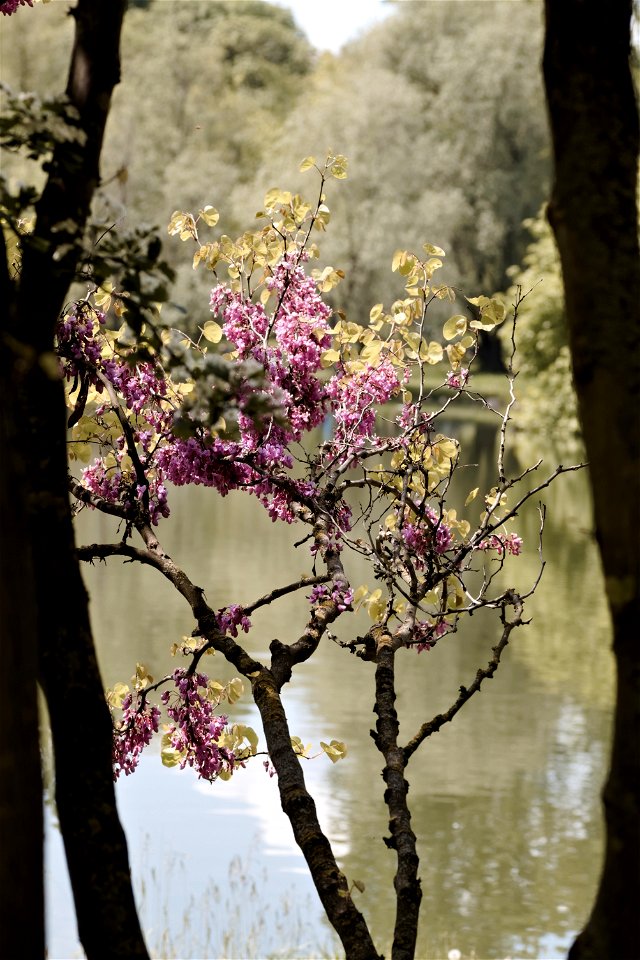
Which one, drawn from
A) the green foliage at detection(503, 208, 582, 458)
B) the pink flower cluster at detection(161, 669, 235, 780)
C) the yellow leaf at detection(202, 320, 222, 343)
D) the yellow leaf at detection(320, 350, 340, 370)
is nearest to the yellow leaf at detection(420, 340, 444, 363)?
the yellow leaf at detection(320, 350, 340, 370)

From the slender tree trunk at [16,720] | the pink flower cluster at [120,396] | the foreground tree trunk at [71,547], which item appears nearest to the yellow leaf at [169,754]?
the pink flower cluster at [120,396]

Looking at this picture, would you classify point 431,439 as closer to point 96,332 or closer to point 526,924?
point 96,332

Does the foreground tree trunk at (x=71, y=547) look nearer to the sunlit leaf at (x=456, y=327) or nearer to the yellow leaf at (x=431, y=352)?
the sunlit leaf at (x=456, y=327)

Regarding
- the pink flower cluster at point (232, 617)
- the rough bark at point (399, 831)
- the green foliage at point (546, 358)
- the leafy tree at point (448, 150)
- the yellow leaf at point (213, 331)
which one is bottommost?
the rough bark at point (399, 831)

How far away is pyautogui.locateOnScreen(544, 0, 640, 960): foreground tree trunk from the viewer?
6.89 ft

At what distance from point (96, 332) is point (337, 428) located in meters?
0.91

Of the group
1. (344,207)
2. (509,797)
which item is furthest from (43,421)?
(344,207)

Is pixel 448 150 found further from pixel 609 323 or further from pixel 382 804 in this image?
pixel 609 323

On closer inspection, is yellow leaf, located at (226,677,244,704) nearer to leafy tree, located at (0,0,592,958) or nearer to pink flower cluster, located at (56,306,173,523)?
leafy tree, located at (0,0,592,958)

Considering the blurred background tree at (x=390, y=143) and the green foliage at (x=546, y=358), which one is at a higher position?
the blurred background tree at (x=390, y=143)

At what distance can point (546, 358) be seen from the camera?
131 ft

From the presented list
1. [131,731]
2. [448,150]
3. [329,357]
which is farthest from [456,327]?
[448,150]

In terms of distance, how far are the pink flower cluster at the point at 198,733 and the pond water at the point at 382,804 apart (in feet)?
12.5

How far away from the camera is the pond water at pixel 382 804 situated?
29.8 feet
